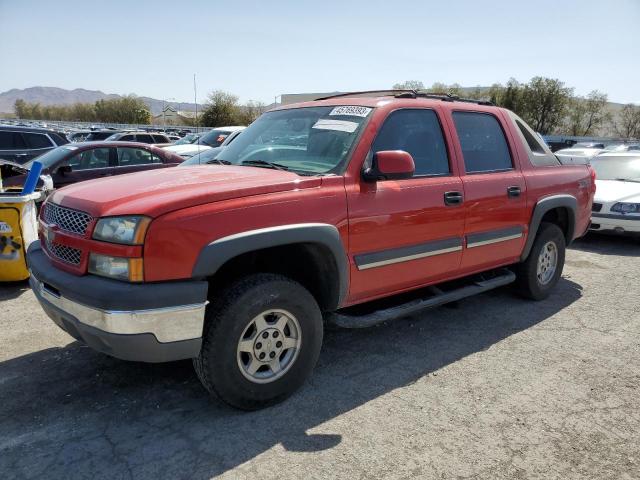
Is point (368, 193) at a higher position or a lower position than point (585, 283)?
higher

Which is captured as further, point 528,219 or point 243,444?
point 528,219

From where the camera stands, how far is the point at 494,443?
282 centimetres

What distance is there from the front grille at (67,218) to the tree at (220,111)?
51.7 meters

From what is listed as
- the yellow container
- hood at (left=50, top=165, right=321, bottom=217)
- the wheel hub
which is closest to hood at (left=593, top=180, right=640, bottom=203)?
hood at (left=50, top=165, right=321, bottom=217)

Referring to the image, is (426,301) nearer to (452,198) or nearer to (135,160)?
(452,198)

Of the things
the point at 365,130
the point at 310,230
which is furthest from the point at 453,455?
the point at 365,130

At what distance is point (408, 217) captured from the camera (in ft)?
11.6

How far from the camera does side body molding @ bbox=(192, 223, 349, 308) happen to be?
2.65 m

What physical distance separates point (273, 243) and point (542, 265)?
3.56 metres

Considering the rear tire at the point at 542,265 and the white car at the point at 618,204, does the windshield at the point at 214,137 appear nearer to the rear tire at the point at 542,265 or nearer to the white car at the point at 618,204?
the white car at the point at 618,204

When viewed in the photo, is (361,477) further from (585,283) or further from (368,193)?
(585,283)

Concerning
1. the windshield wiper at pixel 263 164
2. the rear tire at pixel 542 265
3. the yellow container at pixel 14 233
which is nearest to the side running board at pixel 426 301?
the rear tire at pixel 542 265

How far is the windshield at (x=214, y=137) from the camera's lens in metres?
14.0

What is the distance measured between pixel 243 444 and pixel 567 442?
185 cm
